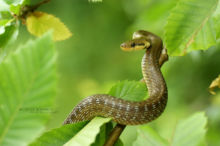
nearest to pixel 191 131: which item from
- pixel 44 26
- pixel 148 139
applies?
pixel 148 139

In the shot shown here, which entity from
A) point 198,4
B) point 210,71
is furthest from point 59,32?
point 210,71

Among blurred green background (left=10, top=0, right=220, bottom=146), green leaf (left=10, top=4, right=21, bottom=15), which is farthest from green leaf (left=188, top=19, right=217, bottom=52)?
blurred green background (left=10, top=0, right=220, bottom=146)

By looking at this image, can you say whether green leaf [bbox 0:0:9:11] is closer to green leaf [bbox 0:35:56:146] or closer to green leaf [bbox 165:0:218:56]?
green leaf [bbox 165:0:218:56]

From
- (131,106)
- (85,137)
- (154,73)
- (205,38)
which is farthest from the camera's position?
(154,73)

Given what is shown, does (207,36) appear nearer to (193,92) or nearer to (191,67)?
(191,67)

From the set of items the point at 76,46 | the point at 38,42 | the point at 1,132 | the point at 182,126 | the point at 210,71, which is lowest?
the point at 76,46

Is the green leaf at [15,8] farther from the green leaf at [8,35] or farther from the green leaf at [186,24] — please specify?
the green leaf at [186,24]

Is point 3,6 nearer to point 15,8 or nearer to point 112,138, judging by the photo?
point 15,8
